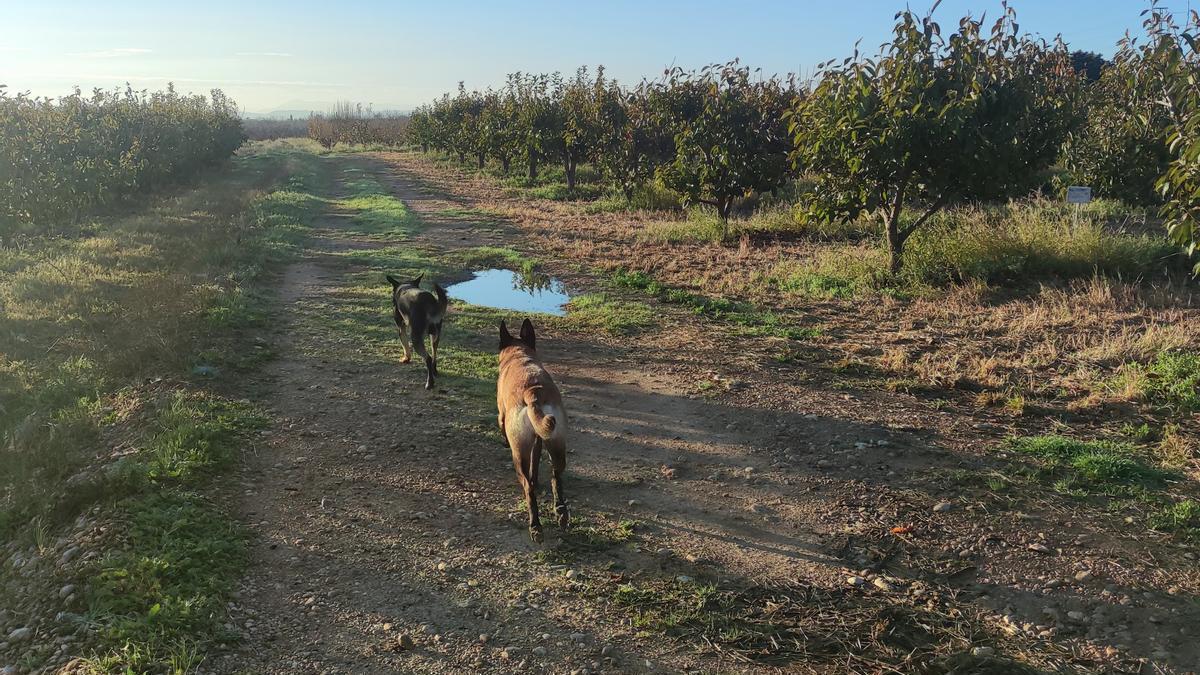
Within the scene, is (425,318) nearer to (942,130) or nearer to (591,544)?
(591,544)

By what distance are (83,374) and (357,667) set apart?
5.55m

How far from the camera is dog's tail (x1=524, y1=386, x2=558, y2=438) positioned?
12.4 feet

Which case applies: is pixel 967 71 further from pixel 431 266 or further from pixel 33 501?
pixel 33 501

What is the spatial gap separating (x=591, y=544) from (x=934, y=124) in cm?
837

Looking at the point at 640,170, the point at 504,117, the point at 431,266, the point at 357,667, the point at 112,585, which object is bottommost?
the point at 357,667

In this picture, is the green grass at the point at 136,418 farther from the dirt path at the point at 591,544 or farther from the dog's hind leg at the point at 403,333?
the dog's hind leg at the point at 403,333

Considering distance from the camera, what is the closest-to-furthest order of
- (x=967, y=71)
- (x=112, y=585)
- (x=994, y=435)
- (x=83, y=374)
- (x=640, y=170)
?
(x=112, y=585) < (x=994, y=435) < (x=83, y=374) < (x=967, y=71) < (x=640, y=170)

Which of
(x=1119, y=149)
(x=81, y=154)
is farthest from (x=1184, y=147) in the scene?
(x=81, y=154)

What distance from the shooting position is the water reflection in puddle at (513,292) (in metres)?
10.2

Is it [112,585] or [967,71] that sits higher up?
[967,71]

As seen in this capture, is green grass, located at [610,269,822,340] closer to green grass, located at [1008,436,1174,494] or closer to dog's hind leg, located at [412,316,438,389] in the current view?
green grass, located at [1008,436,1174,494]

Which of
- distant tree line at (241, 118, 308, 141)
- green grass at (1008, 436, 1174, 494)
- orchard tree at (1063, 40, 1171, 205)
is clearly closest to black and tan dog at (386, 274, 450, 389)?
green grass at (1008, 436, 1174, 494)

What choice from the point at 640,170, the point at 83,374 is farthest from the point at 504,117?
the point at 83,374

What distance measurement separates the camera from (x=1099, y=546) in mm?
3873
